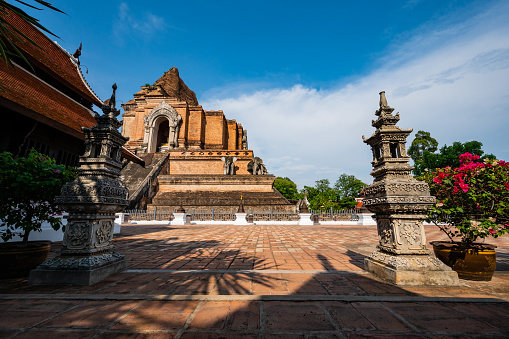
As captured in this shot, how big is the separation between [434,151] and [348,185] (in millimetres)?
17037

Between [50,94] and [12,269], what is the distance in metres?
8.03

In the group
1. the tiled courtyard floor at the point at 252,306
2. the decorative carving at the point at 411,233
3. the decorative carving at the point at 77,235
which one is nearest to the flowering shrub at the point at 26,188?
the decorative carving at the point at 77,235

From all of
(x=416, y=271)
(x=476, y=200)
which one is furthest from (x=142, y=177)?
(x=476, y=200)

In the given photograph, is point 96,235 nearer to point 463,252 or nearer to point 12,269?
point 12,269

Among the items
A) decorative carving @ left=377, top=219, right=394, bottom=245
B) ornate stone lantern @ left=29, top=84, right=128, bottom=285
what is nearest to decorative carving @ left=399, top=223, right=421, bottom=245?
decorative carving @ left=377, top=219, right=394, bottom=245

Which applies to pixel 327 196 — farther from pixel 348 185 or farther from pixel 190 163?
pixel 190 163

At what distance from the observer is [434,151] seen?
37.3 meters

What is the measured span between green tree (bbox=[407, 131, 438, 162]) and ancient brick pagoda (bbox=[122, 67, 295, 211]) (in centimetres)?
2899

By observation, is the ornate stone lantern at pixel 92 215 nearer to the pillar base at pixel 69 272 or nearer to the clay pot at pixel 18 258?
the pillar base at pixel 69 272

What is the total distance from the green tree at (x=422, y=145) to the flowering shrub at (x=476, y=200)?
4021cm

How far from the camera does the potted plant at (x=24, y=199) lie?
11.3ft

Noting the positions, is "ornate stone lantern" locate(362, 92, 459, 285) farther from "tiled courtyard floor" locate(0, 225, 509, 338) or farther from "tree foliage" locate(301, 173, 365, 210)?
"tree foliage" locate(301, 173, 365, 210)

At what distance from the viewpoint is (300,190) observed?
175 feet

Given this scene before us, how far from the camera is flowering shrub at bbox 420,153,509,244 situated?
3.42 metres
